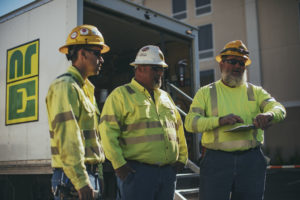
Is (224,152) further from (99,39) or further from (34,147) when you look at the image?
(34,147)

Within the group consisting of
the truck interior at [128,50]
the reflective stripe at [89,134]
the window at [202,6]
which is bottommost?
the reflective stripe at [89,134]

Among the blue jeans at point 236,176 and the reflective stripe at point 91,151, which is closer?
the reflective stripe at point 91,151

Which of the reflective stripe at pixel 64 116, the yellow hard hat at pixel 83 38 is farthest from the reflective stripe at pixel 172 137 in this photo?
the reflective stripe at pixel 64 116

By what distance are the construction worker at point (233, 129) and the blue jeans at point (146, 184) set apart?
51cm

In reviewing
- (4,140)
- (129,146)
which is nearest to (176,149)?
(129,146)

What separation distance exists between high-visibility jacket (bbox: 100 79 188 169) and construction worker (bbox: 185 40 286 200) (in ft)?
1.23

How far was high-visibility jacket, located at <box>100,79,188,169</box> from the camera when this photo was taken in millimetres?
2830

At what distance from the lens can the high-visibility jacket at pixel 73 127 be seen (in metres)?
2.08

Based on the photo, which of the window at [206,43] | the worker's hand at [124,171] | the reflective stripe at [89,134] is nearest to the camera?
the reflective stripe at [89,134]

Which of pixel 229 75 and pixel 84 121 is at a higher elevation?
pixel 229 75

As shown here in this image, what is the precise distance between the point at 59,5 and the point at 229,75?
232cm

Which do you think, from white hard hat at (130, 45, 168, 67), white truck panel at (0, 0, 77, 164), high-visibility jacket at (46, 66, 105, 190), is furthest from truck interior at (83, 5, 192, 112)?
high-visibility jacket at (46, 66, 105, 190)

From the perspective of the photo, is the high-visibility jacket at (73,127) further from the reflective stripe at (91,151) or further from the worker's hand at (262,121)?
the worker's hand at (262,121)

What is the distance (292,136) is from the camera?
59.1 feet
